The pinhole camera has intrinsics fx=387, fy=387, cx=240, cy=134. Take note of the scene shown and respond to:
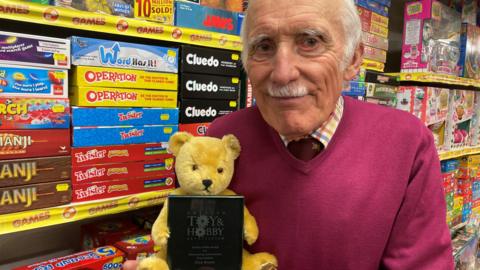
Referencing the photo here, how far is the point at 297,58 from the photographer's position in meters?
0.87

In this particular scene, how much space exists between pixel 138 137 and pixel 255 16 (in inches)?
23.2

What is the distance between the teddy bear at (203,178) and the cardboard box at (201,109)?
1.51 feet

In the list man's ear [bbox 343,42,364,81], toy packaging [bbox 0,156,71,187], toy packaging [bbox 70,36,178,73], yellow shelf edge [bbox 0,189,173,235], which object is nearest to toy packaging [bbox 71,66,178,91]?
toy packaging [bbox 70,36,178,73]

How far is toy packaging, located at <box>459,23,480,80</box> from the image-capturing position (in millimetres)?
2555

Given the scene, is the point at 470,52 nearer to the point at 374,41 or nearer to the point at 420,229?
the point at 374,41

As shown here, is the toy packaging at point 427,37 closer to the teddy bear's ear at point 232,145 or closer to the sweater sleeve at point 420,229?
the sweater sleeve at point 420,229

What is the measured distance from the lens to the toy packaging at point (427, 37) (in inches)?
88.1

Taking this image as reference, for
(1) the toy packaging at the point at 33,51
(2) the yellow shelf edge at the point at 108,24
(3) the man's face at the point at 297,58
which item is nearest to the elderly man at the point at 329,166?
(3) the man's face at the point at 297,58

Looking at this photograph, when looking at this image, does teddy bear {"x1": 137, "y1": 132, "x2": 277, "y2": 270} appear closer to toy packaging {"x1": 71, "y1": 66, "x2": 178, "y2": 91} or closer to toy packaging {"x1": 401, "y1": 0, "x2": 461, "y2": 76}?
toy packaging {"x1": 71, "y1": 66, "x2": 178, "y2": 91}

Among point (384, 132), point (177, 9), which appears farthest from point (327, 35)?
point (177, 9)

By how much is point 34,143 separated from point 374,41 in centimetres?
174

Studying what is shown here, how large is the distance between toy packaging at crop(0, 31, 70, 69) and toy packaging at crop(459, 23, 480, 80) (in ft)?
8.09

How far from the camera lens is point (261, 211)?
99cm

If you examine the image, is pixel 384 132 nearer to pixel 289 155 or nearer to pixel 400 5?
pixel 289 155
